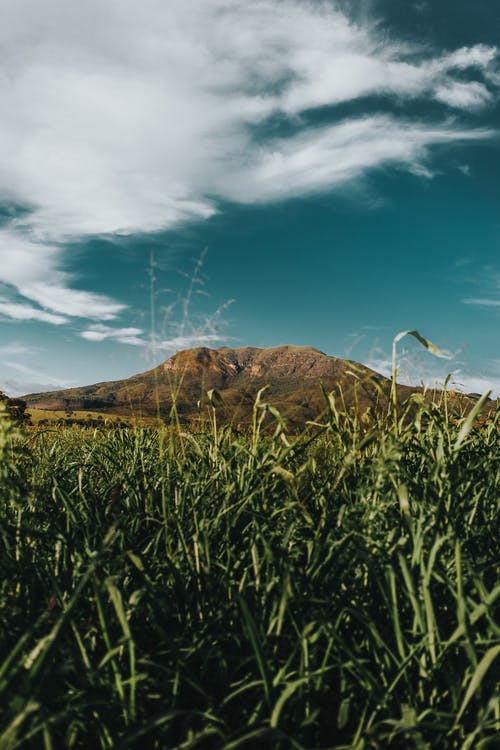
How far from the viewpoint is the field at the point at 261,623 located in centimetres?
192

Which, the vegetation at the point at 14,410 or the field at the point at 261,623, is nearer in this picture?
the field at the point at 261,623

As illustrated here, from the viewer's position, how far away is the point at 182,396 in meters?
4.43

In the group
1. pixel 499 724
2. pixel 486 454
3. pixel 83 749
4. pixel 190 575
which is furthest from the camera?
pixel 486 454

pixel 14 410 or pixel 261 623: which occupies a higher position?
pixel 14 410

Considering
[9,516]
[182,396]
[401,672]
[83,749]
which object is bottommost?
[83,749]

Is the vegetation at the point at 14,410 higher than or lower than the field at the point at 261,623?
higher

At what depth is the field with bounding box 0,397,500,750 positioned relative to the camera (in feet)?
6.31

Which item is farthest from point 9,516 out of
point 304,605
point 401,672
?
point 401,672

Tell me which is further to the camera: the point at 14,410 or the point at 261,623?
the point at 14,410

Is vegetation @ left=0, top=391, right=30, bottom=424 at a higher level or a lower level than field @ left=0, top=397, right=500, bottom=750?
higher

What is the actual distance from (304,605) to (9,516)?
2.61 metres

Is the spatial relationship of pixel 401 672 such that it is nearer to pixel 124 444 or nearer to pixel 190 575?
pixel 190 575

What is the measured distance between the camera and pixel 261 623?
2.29 metres

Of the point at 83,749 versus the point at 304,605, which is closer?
the point at 83,749
